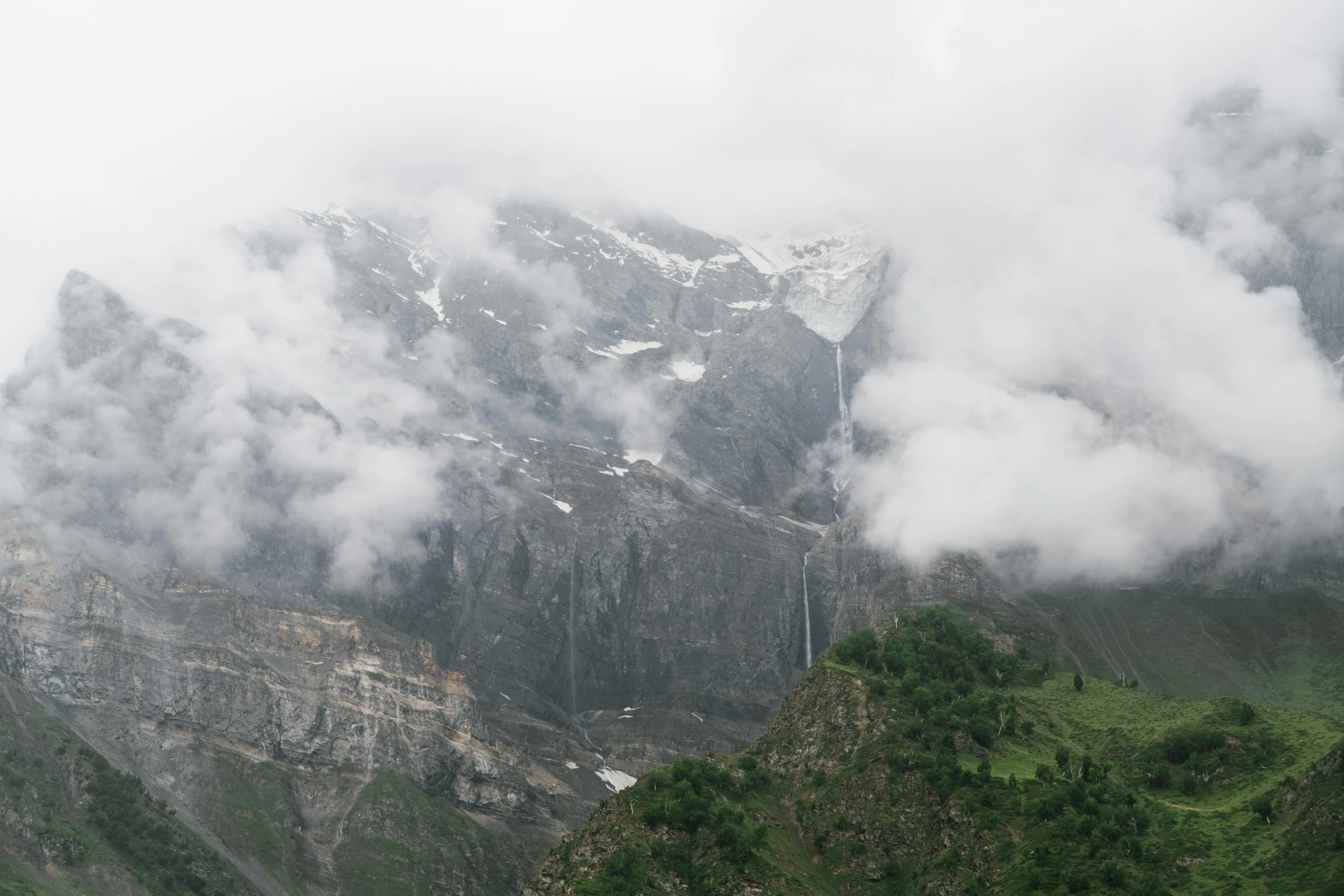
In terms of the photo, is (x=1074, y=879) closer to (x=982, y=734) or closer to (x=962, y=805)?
(x=962, y=805)

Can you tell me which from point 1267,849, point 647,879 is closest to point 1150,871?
point 1267,849

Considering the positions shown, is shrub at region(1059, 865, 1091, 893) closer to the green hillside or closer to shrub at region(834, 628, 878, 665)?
the green hillside

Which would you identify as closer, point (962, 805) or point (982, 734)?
point (962, 805)

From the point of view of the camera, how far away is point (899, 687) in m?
162

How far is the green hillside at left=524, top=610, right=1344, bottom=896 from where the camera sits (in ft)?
389

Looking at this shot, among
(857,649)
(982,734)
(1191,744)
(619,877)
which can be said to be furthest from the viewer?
(857,649)

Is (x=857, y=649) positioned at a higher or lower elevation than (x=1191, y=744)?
lower

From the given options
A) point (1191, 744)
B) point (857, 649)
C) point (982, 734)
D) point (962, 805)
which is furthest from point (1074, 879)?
point (857, 649)

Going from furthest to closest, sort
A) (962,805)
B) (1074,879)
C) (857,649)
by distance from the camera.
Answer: (857,649), (962,805), (1074,879)

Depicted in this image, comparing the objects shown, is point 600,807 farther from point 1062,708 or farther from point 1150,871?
point 1062,708

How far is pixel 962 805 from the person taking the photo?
131 meters

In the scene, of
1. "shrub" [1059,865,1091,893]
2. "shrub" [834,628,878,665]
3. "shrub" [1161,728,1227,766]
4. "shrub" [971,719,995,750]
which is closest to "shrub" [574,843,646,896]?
"shrub" [1059,865,1091,893]

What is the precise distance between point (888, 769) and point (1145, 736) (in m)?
51.5

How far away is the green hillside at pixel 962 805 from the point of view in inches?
4668
